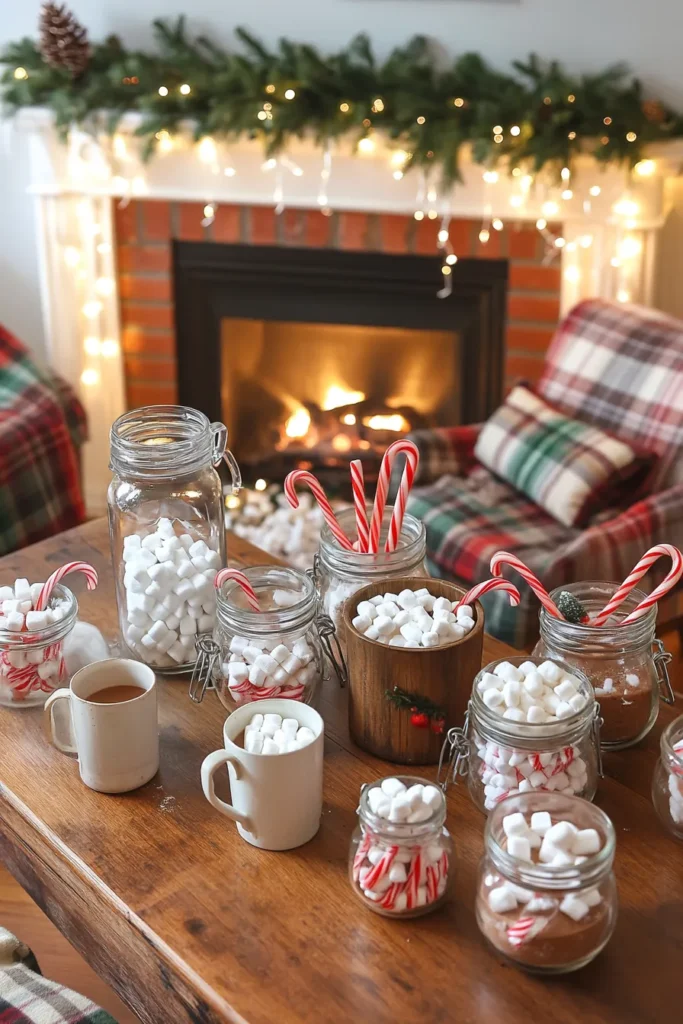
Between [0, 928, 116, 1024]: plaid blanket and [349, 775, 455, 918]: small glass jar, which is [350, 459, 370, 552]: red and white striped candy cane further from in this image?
[0, 928, 116, 1024]: plaid blanket

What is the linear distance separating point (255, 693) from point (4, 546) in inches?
48.3

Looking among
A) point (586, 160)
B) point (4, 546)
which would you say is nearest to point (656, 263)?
point (586, 160)

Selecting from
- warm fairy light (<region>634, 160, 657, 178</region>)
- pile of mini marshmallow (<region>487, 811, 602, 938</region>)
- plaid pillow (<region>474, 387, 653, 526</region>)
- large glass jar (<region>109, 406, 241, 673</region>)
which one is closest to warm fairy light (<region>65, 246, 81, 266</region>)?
plaid pillow (<region>474, 387, 653, 526</region>)

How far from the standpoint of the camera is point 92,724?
1.24 meters

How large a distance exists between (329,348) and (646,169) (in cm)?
106

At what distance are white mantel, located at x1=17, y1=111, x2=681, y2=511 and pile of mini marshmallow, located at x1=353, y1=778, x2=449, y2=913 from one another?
2171 mm

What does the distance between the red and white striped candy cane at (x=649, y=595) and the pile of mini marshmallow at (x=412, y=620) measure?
153mm

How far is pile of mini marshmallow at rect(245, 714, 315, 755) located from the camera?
1172 mm

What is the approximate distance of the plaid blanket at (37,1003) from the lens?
120cm

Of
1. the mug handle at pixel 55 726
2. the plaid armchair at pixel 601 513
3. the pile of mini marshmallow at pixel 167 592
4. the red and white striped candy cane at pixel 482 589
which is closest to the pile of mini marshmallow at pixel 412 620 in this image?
the red and white striped candy cane at pixel 482 589

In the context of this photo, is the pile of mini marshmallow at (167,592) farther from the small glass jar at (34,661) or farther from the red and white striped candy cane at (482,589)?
the red and white striped candy cane at (482,589)

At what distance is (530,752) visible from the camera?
3.80ft

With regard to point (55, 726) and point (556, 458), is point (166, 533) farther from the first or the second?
point (556, 458)

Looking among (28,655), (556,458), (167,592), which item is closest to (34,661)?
(28,655)
